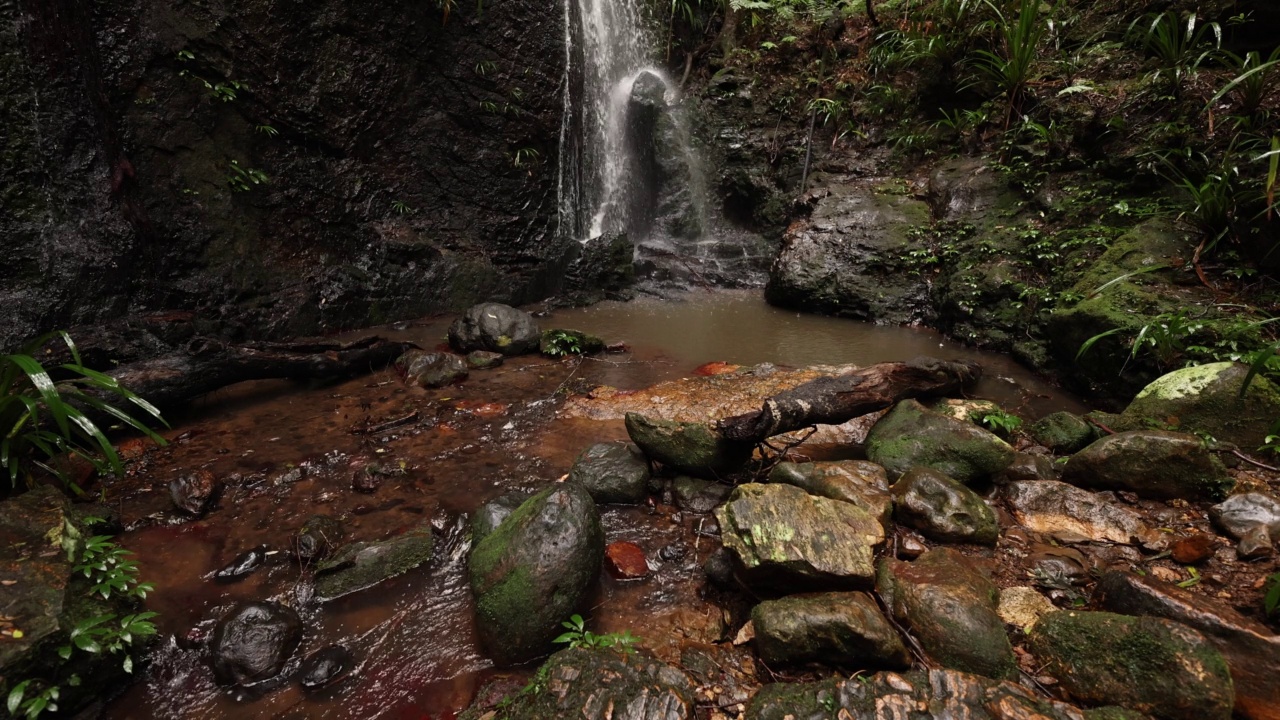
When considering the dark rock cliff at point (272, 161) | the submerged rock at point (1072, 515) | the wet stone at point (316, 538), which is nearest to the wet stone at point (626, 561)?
the wet stone at point (316, 538)

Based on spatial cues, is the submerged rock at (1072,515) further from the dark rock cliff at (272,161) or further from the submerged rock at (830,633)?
the dark rock cliff at (272,161)

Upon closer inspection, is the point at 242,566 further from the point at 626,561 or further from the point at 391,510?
the point at 626,561

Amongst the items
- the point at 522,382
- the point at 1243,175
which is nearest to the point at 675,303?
the point at 522,382

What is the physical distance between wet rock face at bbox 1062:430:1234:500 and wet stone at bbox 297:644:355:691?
3.84 metres

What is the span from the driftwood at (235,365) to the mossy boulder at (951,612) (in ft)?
16.5

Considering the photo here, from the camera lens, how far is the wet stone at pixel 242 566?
251cm

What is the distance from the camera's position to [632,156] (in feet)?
35.6

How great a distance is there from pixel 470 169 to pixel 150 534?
6983 millimetres

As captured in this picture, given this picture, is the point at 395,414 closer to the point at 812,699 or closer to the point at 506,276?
the point at 812,699

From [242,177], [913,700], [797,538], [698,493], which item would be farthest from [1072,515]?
[242,177]

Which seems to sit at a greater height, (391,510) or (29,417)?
(29,417)

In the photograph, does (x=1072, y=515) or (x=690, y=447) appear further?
(x=690, y=447)

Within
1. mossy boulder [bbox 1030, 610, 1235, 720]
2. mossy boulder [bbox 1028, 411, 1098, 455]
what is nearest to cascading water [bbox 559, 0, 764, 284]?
mossy boulder [bbox 1028, 411, 1098, 455]

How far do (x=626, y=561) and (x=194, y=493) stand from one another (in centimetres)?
262
